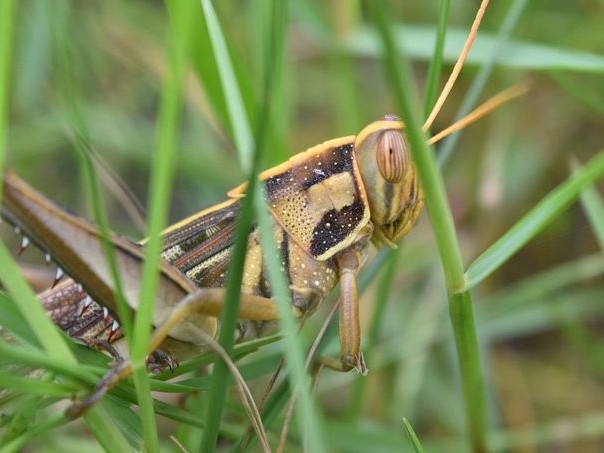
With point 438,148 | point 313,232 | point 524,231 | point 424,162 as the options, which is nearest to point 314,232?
point 313,232

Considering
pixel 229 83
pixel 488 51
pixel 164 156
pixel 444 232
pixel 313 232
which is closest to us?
pixel 164 156

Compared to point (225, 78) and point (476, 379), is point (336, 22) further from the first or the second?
point (476, 379)

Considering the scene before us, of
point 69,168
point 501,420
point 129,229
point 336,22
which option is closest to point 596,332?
point 501,420

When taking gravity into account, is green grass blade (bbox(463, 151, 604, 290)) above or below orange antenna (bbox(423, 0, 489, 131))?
below

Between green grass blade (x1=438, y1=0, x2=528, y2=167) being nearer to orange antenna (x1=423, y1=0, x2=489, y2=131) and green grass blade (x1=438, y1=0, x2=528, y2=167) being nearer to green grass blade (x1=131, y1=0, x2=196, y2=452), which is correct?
orange antenna (x1=423, y1=0, x2=489, y2=131)

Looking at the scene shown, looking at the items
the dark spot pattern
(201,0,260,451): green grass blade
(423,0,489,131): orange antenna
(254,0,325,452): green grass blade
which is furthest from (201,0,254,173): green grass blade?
(254,0,325,452): green grass blade

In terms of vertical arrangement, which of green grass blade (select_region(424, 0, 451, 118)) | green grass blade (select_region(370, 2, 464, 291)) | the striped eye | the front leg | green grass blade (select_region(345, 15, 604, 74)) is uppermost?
green grass blade (select_region(345, 15, 604, 74))

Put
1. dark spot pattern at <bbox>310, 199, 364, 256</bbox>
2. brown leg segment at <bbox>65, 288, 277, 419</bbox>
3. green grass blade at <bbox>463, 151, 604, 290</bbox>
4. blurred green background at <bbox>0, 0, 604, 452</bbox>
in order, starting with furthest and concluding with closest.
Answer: blurred green background at <bbox>0, 0, 604, 452</bbox>, dark spot pattern at <bbox>310, 199, 364, 256</bbox>, green grass blade at <bbox>463, 151, 604, 290</bbox>, brown leg segment at <bbox>65, 288, 277, 419</bbox>

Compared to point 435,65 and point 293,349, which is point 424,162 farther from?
point 435,65

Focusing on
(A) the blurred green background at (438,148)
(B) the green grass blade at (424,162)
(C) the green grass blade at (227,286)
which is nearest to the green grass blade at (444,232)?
(B) the green grass blade at (424,162)
